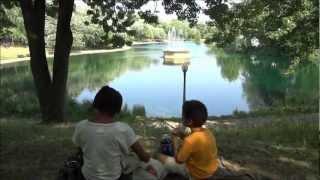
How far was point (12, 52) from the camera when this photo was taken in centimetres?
7794

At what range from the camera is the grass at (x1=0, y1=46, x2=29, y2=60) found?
72.2 meters

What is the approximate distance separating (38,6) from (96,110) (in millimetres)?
10214

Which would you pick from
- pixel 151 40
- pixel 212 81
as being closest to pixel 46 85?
pixel 212 81

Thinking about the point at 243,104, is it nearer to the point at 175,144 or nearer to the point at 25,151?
the point at 25,151

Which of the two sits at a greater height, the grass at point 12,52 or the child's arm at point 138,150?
the child's arm at point 138,150

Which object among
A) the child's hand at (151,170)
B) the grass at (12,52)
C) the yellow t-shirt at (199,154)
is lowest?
the grass at (12,52)

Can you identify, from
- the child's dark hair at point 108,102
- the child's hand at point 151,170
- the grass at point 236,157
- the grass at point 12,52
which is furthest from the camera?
the grass at point 12,52

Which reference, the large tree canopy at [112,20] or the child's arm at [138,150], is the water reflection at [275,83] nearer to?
the large tree canopy at [112,20]

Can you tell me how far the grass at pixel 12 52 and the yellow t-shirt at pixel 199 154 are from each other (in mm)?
68819

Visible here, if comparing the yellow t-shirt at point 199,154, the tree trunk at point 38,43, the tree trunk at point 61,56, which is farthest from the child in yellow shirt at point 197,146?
the tree trunk at point 38,43

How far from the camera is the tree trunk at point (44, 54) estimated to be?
13.1m


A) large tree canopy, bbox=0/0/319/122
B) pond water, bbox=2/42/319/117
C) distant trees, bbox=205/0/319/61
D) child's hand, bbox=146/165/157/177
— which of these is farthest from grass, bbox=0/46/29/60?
child's hand, bbox=146/165/157/177

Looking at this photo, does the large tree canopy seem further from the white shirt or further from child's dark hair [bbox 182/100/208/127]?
the white shirt

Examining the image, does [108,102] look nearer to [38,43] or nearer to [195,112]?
[195,112]
